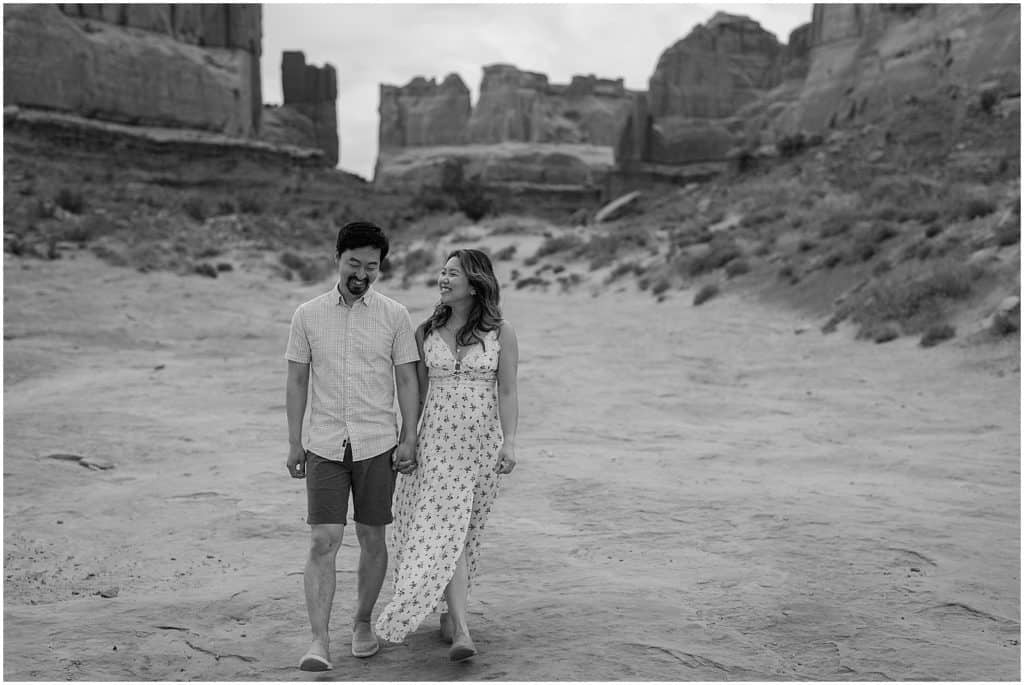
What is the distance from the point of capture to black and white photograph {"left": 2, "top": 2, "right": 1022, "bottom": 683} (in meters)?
3.66

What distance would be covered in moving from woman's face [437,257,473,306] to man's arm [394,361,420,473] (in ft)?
0.95

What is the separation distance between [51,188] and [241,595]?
29.3 meters

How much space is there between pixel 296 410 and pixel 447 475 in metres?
0.61

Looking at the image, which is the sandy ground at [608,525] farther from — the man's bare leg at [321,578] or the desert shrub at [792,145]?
the desert shrub at [792,145]

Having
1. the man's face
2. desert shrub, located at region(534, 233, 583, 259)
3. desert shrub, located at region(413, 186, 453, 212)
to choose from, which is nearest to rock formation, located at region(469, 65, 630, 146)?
desert shrub, located at region(413, 186, 453, 212)

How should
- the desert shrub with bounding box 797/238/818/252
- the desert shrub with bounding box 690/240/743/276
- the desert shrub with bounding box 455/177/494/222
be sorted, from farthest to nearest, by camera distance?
the desert shrub with bounding box 455/177/494/222 → the desert shrub with bounding box 690/240/743/276 → the desert shrub with bounding box 797/238/818/252

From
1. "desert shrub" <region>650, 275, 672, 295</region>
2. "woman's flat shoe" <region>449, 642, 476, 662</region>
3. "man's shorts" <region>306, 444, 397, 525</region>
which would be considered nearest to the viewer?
"woman's flat shoe" <region>449, 642, 476, 662</region>

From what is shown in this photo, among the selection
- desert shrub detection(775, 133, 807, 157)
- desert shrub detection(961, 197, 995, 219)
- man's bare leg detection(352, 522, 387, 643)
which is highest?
desert shrub detection(775, 133, 807, 157)

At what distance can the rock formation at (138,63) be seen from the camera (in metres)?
42.0

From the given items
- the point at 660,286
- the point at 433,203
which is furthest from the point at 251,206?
the point at 660,286

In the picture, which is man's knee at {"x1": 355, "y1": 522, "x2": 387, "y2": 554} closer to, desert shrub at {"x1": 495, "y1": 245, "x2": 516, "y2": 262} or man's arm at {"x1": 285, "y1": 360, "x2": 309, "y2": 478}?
man's arm at {"x1": 285, "y1": 360, "x2": 309, "y2": 478}

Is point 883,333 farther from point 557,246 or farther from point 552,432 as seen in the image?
point 557,246

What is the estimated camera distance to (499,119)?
91750 mm

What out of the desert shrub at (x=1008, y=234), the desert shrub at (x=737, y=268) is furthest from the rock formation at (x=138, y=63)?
the desert shrub at (x=1008, y=234)
